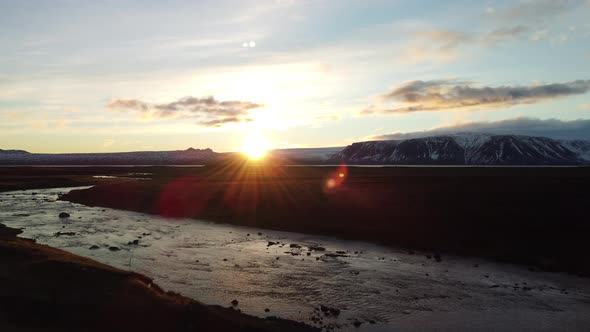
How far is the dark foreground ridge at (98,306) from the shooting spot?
1766 centimetres

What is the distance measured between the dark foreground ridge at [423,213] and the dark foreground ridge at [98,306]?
21259 mm

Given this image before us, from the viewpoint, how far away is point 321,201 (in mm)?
55719

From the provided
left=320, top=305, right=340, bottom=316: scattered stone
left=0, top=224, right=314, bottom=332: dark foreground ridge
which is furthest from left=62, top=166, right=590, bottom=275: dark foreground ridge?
left=0, top=224, right=314, bottom=332: dark foreground ridge

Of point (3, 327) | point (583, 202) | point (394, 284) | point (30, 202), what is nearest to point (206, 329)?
point (3, 327)

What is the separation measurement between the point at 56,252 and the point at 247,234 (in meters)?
16.7

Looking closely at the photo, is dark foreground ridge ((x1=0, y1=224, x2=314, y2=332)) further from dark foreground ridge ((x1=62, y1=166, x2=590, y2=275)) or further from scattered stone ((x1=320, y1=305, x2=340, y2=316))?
dark foreground ridge ((x1=62, y1=166, x2=590, y2=275))

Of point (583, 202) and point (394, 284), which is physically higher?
point (583, 202)

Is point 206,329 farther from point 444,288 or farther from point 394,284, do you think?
point 444,288

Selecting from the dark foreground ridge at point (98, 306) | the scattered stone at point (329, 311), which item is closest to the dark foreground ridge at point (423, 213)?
the scattered stone at point (329, 311)

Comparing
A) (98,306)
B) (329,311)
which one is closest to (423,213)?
(329,311)

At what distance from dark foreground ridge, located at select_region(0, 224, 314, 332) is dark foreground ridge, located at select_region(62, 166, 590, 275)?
21.3 metres

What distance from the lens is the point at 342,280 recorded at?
85.3 feet

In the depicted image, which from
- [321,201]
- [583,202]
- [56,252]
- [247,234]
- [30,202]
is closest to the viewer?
[56,252]

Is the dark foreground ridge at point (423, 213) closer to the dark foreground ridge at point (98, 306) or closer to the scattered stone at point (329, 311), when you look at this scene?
the scattered stone at point (329, 311)
